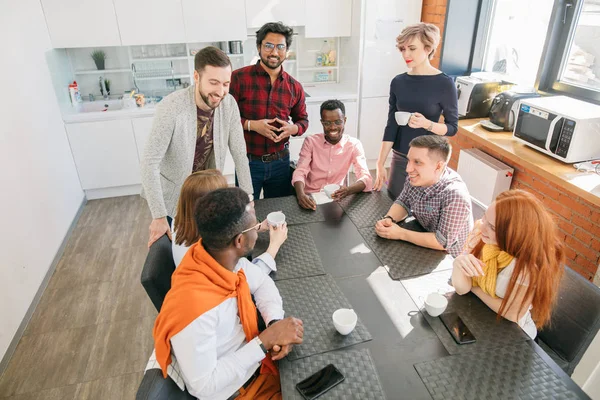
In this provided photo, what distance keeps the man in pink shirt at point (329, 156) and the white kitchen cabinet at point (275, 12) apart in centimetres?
204

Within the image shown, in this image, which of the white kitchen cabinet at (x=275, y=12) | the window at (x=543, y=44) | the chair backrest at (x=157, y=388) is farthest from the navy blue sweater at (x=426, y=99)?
the chair backrest at (x=157, y=388)

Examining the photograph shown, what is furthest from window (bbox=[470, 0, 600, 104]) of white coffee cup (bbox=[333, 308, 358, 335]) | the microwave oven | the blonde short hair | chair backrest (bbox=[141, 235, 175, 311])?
chair backrest (bbox=[141, 235, 175, 311])

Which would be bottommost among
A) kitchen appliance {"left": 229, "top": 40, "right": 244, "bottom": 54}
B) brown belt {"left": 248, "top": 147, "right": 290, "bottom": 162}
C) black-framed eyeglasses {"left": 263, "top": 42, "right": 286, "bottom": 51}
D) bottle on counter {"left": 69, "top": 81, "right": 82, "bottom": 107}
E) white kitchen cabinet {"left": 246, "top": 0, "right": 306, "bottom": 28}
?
brown belt {"left": 248, "top": 147, "right": 290, "bottom": 162}

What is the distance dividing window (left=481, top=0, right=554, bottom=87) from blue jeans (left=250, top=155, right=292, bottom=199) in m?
2.20

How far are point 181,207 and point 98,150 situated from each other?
2806mm

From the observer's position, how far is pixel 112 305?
2.69 metres

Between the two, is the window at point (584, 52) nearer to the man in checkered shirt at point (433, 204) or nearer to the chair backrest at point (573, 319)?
the man in checkered shirt at point (433, 204)

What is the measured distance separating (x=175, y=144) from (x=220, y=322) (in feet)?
3.41

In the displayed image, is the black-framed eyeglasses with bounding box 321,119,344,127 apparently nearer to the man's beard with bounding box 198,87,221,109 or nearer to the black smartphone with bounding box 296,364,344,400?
the man's beard with bounding box 198,87,221,109

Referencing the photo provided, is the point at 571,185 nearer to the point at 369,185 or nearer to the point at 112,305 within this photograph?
the point at 369,185

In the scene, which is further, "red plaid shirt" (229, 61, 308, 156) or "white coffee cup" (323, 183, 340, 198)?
"red plaid shirt" (229, 61, 308, 156)

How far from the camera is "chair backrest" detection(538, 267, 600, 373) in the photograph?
1369 millimetres

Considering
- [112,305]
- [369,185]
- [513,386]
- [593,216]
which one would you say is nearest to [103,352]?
[112,305]

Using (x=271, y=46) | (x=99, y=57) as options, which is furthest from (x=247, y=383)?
(x=99, y=57)
